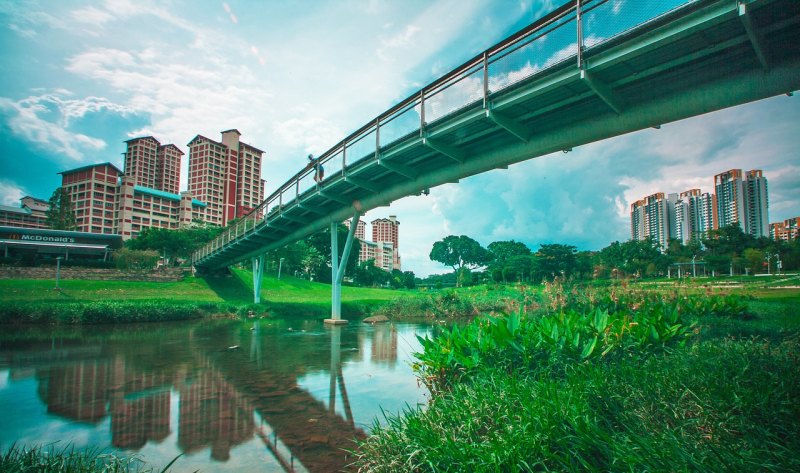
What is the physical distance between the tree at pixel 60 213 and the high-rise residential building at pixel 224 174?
47.3 metres

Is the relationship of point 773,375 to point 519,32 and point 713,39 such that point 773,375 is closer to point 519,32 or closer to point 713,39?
point 713,39

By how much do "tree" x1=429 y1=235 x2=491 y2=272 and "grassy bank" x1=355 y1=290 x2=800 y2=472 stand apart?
3723 inches

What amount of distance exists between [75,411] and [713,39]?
43.9 feet

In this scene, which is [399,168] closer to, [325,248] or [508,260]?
[325,248]

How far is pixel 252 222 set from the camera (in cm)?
2856

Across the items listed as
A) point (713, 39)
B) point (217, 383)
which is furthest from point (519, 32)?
point (217, 383)

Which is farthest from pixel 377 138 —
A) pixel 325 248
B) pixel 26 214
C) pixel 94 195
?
pixel 94 195

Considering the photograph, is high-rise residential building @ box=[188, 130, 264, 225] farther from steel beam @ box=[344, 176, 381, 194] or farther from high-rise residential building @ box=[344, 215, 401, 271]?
steel beam @ box=[344, 176, 381, 194]

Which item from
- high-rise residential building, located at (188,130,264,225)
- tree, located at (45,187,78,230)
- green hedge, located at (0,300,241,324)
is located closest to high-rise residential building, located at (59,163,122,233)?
tree, located at (45,187,78,230)

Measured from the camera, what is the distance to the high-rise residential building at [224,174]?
383 feet

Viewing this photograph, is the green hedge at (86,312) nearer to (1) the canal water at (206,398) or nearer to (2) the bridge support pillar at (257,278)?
(1) the canal water at (206,398)

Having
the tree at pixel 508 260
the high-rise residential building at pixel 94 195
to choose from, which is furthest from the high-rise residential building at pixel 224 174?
the tree at pixel 508 260

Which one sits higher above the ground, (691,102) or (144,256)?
(691,102)

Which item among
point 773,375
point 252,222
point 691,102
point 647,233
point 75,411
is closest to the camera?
point 773,375
